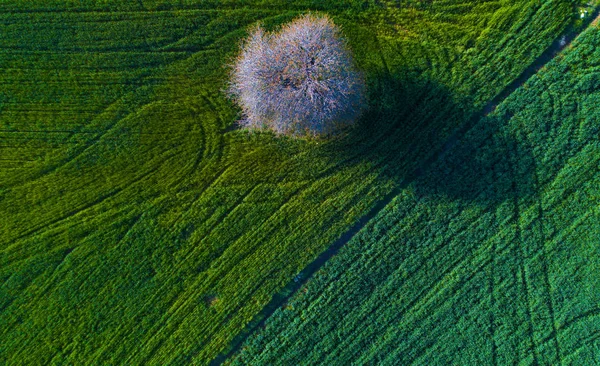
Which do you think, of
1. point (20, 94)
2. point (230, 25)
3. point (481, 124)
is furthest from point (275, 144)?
point (20, 94)

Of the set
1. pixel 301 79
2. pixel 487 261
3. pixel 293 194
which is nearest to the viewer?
pixel 301 79

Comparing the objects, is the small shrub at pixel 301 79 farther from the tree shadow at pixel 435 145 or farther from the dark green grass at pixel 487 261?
the dark green grass at pixel 487 261

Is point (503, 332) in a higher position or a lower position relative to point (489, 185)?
lower

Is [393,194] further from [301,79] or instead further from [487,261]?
[301,79]

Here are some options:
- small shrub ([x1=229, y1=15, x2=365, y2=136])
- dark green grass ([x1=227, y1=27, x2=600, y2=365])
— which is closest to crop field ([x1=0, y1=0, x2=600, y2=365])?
dark green grass ([x1=227, y1=27, x2=600, y2=365])

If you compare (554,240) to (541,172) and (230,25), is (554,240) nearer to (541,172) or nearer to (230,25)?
(541,172)

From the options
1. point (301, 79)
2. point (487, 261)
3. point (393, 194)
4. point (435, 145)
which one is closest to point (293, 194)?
point (393, 194)

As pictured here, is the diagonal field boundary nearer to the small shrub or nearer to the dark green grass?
the dark green grass
